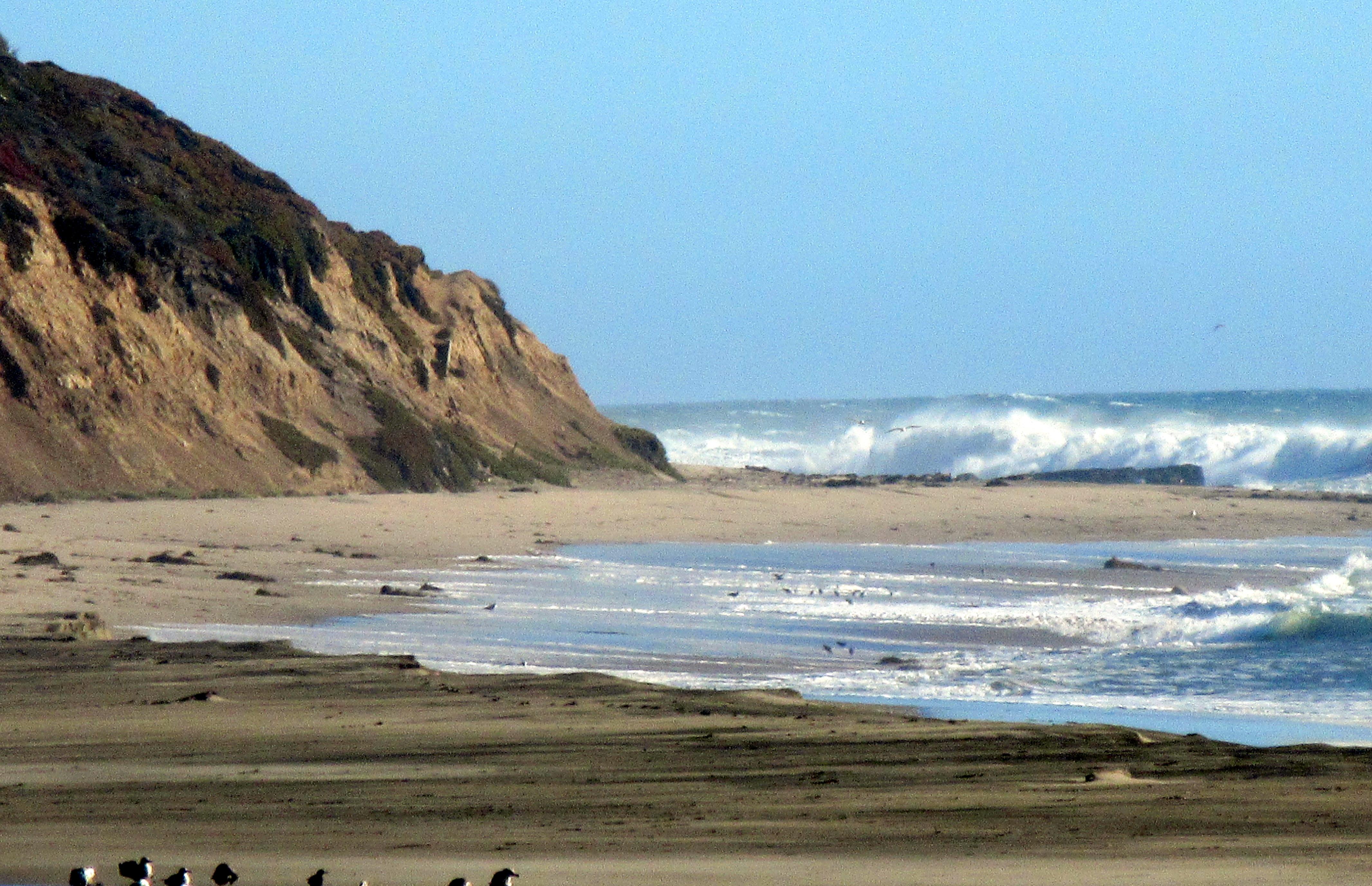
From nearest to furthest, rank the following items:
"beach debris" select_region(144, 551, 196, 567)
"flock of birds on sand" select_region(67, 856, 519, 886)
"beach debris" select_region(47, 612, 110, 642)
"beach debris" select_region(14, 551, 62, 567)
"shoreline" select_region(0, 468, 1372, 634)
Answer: "flock of birds on sand" select_region(67, 856, 519, 886) < "beach debris" select_region(47, 612, 110, 642) < "shoreline" select_region(0, 468, 1372, 634) < "beach debris" select_region(14, 551, 62, 567) < "beach debris" select_region(144, 551, 196, 567)

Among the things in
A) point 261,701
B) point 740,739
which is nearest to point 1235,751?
point 740,739

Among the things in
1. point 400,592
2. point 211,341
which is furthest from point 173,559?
point 211,341

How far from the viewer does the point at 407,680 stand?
10.5 meters

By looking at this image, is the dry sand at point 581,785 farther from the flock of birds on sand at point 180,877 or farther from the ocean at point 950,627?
the ocean at point 950,627

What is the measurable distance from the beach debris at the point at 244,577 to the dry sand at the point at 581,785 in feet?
12.2

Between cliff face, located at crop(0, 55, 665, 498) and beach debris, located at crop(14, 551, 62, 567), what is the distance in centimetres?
692

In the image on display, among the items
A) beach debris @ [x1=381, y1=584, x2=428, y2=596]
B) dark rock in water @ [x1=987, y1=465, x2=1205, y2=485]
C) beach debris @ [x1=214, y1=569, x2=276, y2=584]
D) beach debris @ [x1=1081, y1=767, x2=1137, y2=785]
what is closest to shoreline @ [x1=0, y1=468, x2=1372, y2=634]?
beach debris @ [x1=214, y1=569, x2=276, y2=584]

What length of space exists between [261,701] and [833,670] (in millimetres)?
5136

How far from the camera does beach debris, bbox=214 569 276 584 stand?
1695 cm

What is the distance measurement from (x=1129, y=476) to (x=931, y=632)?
34.2 meters

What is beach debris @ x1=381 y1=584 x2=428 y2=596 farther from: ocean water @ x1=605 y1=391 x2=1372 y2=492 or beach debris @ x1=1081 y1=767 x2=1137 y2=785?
ocean water @ x1=605 y1=391 x2=1372 y2=492

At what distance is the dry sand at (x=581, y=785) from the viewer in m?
6.17

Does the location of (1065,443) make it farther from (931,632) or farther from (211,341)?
(931,632)

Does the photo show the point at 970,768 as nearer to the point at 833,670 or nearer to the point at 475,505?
the point at 833,670
